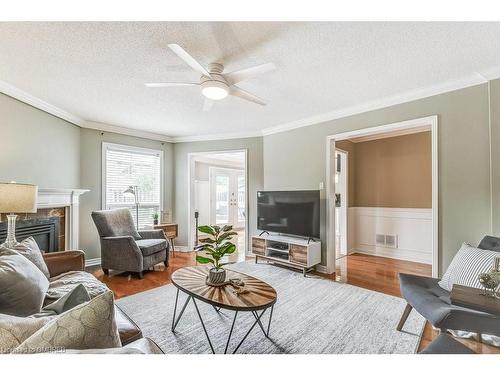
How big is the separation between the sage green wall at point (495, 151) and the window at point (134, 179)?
4854 mm

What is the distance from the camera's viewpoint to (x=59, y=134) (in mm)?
3553

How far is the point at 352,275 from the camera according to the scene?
3615mm

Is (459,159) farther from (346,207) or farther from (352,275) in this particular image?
(346,207)

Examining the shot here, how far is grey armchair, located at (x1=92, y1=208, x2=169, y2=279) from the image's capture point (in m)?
3.41

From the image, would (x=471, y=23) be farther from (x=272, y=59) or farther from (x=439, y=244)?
(x=439, y=244)

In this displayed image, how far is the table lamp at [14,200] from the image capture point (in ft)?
6.77

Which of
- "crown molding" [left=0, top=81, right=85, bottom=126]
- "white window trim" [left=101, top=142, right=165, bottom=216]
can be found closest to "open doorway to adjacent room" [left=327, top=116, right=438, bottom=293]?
"white window trim" [left=101, top=142, right=165, bottom=216]

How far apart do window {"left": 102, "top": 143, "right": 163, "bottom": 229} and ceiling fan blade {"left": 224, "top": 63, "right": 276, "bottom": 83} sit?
3.27m

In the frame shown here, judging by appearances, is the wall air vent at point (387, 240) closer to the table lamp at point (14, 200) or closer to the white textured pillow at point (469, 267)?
the white textured pillow at point (469, 267)

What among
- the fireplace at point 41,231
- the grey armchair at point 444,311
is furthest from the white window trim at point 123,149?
the grey armchair at point 444,311

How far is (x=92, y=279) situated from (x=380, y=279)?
3456mm

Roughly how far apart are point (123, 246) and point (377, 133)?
3.83 metres

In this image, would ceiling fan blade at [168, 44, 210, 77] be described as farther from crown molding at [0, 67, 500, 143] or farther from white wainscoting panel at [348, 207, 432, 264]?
white wainscoting panel at [348, 207, 432, 264]
